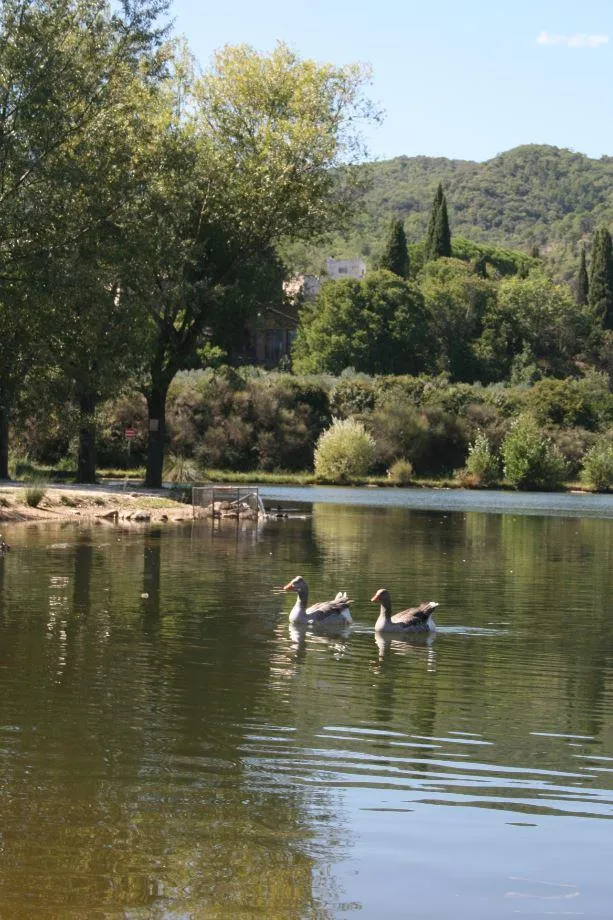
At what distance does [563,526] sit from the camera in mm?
47844

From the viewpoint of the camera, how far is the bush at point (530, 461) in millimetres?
83062

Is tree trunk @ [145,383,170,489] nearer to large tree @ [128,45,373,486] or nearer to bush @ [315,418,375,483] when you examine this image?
large tree @ [128,45,373,486]

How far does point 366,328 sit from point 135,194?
7745 cm

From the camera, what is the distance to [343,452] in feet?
267

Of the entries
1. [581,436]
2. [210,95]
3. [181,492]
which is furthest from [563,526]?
[581,436]

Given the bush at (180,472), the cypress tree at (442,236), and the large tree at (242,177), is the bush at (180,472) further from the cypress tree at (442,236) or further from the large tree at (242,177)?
the cypress tree at (442,236)

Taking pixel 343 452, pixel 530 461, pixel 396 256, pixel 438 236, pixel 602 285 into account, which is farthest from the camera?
pixel 438 236

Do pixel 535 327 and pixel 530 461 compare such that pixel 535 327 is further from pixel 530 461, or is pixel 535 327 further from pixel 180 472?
pixel 180 472

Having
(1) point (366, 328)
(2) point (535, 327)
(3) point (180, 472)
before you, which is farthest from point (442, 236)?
(3) point (180, 472)

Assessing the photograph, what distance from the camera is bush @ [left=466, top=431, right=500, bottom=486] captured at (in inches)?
3386

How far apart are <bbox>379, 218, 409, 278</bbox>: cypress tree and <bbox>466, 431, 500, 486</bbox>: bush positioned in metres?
45.7

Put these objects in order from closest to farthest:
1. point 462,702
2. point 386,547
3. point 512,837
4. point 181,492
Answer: point 512,837
point 462,702
point 386,547
point 181,492

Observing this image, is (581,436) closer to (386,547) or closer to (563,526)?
(563,526)

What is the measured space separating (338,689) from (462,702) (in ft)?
4.56
